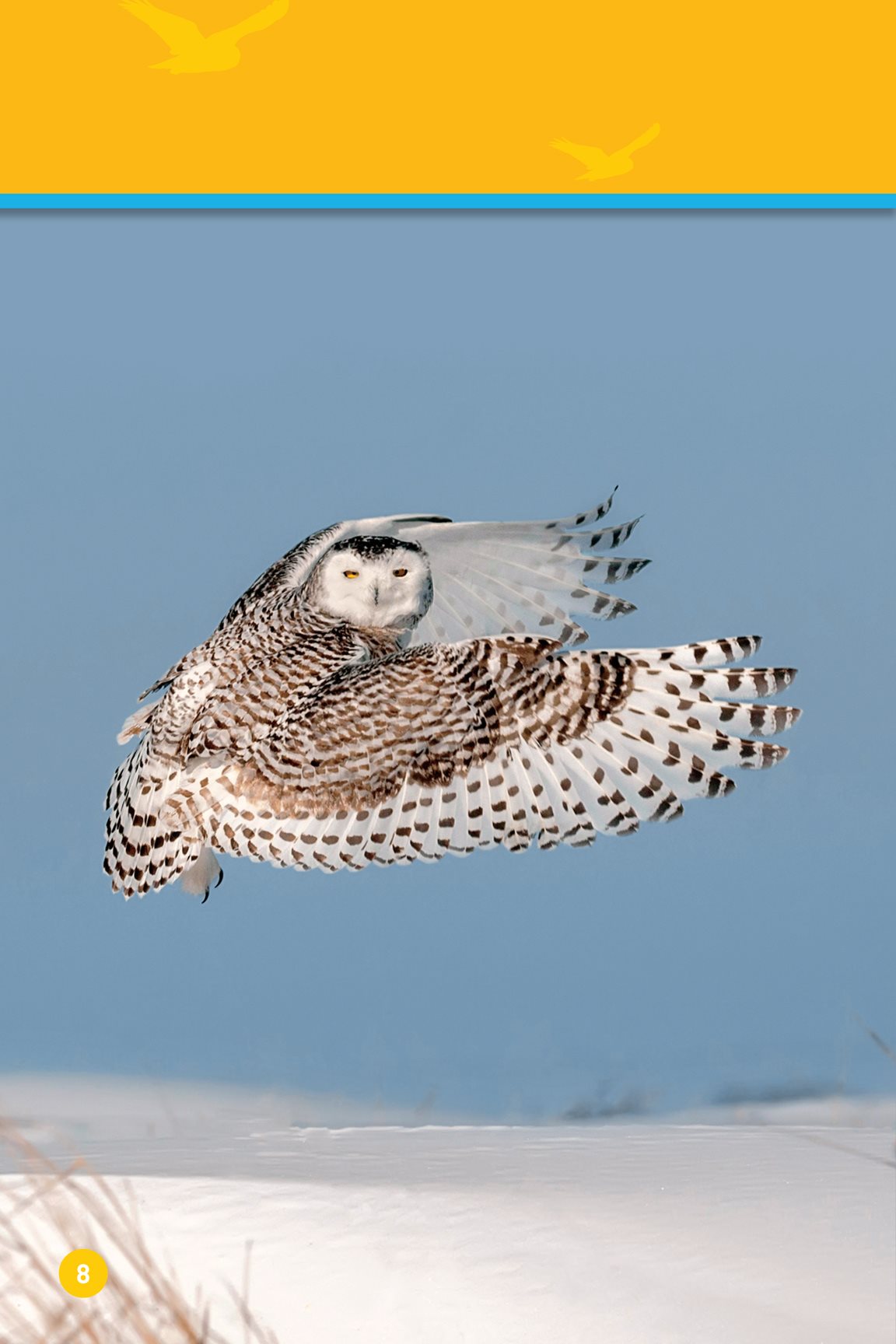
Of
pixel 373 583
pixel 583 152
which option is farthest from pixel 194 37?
pixel 373 583

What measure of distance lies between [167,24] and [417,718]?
1.97 metres

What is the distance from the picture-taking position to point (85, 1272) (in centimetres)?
320

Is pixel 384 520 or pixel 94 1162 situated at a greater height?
pixel 384 520

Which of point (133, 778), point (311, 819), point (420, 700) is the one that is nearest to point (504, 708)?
point (420, 700)

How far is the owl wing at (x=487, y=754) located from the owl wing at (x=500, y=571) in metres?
0.46

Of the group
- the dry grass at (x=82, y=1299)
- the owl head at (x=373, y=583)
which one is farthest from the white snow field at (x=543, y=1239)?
the owl head at (x=373, y=583)

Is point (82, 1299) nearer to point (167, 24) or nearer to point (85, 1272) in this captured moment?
point (85, 1272)

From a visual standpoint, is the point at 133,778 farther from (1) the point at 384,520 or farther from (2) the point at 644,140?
(2) the point at 644,140

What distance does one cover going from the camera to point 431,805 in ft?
15.1

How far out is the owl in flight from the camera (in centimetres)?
448

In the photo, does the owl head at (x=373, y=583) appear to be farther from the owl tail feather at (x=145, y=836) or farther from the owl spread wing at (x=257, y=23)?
the owl spread wing at (x=257, y=23)

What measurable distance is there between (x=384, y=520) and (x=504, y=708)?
0.69 m

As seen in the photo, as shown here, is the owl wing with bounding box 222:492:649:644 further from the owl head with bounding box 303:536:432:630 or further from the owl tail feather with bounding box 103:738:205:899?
the owl tail feather with bounding box 103:738:205:899

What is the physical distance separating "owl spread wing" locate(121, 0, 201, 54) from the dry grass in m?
2.90
